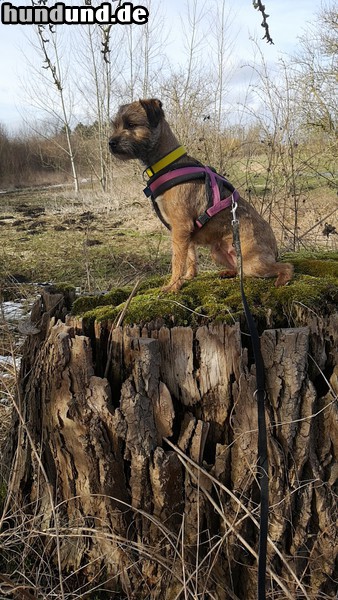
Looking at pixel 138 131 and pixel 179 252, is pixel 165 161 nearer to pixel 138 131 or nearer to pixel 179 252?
pixel 138 131

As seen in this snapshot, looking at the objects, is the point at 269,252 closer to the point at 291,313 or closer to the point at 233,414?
the point at 291,313

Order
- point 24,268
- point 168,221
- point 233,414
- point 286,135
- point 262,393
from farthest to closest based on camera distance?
point 24,268 < point 286,135 < point 168,221 < point 233,414 < point 262,393

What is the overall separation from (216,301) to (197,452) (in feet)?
2.69

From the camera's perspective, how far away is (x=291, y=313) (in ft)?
7.73

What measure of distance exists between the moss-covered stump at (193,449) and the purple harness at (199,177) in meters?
0.94

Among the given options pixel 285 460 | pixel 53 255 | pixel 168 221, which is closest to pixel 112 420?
pixel 285 460

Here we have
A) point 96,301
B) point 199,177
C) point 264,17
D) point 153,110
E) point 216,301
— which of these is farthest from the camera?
point 153,110

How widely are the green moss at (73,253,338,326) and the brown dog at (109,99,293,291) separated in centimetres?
18

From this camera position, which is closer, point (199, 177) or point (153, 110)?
point (199, 177)

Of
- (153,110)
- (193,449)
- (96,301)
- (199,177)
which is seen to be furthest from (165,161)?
(193,449)

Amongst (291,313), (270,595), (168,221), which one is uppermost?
(168,221)

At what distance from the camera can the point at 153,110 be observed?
303cm

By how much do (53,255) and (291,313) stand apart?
8.25 metres

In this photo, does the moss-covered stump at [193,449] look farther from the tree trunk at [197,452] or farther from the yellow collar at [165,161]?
the yellow collar at [165,161]
